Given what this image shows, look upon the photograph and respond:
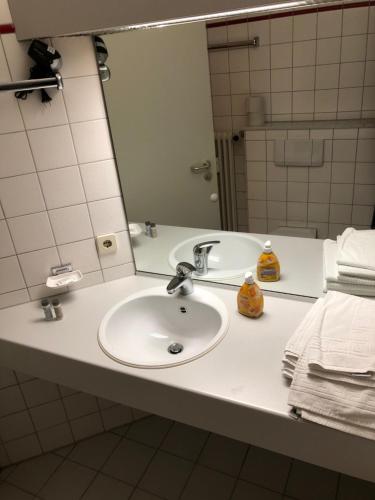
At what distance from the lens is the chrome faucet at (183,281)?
1.50 meters

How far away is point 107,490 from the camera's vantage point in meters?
1.79

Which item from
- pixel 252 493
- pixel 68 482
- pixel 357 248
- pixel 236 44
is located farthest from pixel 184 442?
pixel 236 44

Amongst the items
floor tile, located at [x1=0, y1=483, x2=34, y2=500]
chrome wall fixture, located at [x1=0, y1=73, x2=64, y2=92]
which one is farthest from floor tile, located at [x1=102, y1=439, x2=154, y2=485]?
chrome wall fixture, located at [x1=0, y1=73, x2=64, y2=92]

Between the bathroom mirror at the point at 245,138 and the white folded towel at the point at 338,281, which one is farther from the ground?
the bathroom mirror at the point at 245,138

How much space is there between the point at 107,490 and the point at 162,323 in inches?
33.1

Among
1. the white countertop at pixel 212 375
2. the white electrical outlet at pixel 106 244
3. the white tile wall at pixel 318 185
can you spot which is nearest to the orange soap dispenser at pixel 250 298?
the white countertop at pixel 212 375

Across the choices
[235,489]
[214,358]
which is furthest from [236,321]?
[235,489]

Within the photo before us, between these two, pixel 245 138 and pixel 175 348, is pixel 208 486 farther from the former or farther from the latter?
pixel 245 138

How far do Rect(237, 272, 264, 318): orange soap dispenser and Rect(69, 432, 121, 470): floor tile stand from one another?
1.11 meters

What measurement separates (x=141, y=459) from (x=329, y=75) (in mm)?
1770

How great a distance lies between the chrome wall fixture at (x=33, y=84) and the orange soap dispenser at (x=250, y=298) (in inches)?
34.4

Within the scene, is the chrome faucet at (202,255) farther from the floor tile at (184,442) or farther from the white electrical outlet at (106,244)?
the floor tile at (184,442)

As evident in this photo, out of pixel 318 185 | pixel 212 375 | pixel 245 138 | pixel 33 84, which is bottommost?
pixel 212 375

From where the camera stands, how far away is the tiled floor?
5.61 feet
